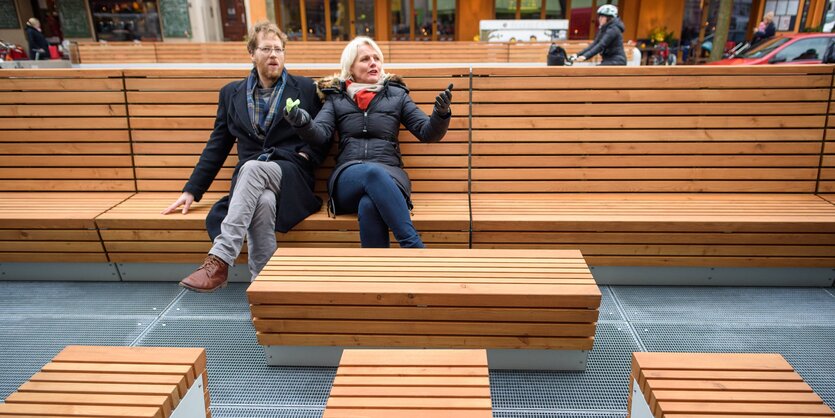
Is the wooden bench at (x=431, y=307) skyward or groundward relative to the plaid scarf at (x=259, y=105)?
groundward

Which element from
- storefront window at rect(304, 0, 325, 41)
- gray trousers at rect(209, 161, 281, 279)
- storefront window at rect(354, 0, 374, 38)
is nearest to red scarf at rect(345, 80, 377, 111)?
gray trousers at rect(209, 161, 281, 279)

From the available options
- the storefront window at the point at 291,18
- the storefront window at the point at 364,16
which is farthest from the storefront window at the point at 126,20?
the storefront window at the point at 364,16

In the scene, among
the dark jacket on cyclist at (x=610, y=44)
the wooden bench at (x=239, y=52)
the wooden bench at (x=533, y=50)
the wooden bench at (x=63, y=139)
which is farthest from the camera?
the wooden bench at (x=239, y=52)

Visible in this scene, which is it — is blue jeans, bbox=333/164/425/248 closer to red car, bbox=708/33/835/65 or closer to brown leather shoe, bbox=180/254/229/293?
brown leather shoe, bbox=180/254/229/293

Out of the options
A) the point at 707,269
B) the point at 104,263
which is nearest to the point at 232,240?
the point at 104,263

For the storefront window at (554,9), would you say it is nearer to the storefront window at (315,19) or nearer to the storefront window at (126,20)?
the storefront window at (315,19)

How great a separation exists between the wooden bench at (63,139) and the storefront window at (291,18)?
18.2 metres

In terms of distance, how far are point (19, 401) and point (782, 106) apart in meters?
4.41

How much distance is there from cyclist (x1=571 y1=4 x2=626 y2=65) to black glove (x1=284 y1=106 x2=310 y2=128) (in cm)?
593

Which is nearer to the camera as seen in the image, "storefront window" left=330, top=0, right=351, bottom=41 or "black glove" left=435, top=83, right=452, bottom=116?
"black glove" left=435, top=83, right=452, bottom=116

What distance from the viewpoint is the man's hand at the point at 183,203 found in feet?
10.9

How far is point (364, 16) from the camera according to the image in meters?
20.7

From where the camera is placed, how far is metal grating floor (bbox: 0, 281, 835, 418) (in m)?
2.38

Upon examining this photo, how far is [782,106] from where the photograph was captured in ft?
11.9
